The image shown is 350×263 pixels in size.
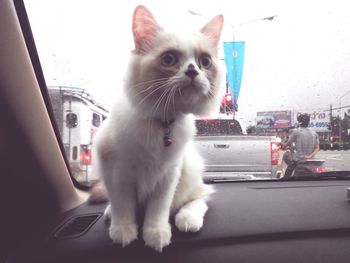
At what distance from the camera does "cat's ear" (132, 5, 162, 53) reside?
1.99 m

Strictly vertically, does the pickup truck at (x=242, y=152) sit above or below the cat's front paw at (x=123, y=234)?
above

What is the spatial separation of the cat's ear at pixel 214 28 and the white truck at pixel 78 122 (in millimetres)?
964

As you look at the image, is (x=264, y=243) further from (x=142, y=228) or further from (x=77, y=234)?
(x=77, y=234)

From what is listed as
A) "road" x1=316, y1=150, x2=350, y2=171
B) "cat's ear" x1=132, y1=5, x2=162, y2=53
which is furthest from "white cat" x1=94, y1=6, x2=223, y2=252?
"road" x1=316, y1=150, x2=350, y2=171

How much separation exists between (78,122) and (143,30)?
48.5 inches

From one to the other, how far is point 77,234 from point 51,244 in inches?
5.9

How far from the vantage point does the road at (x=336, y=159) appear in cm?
359

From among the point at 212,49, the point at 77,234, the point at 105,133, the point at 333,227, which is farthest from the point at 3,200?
the point at 333,227

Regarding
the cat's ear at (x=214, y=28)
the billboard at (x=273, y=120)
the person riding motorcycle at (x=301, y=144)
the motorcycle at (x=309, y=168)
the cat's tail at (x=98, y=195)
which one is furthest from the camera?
the billboard at (x=273, y=120)

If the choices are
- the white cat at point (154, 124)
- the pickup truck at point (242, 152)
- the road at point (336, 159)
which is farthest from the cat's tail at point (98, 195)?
the road at point (336, 159)

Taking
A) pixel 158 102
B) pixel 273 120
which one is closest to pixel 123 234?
pixel 158 102

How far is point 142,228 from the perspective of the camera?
79.3 inches

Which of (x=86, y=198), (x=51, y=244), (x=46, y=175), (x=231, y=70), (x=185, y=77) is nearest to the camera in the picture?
(x=185, y=77)

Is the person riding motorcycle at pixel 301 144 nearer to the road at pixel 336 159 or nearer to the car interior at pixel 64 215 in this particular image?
the road at pixel 336 159
